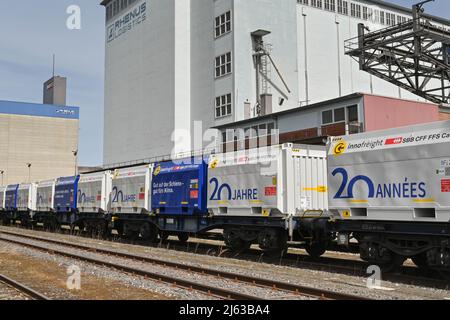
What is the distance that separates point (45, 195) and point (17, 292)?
25.2 metres

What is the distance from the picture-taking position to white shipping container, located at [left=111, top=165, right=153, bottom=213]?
22297 mm

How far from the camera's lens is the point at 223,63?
4462cm

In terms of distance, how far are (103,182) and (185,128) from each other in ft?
73.2

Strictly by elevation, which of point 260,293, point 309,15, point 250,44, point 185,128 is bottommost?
point 260,293

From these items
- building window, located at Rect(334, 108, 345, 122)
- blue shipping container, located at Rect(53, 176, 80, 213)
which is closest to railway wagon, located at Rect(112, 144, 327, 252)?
blue shipping container, located at Rect(53, 176, 80, 213)

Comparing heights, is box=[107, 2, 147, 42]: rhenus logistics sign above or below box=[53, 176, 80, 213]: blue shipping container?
above

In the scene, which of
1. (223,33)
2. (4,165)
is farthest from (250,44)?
(4,165)

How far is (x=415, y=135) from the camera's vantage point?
11312mm

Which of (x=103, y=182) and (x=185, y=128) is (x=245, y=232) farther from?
(x=185, y=128)

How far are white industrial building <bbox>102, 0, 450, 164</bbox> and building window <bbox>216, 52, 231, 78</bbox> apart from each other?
0.30ft

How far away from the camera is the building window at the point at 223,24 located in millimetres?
44188

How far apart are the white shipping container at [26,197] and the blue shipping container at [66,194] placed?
4.88 m

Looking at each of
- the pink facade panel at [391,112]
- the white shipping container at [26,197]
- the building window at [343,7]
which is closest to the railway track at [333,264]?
the pink facade panel at [391,112]

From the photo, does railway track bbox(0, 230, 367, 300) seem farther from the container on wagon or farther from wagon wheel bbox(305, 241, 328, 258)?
wagon wheel bbox(305, 241, 328, 258)
